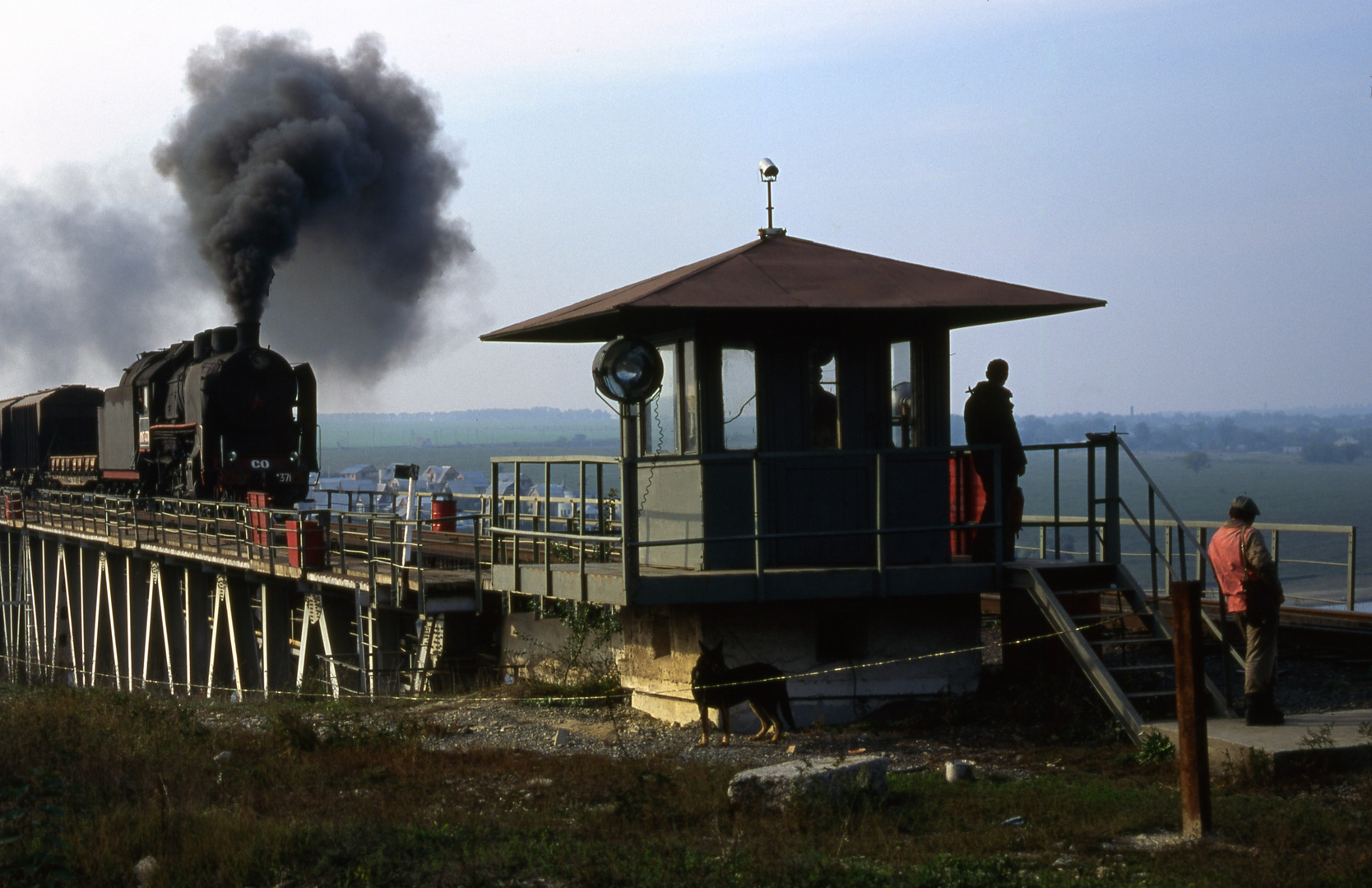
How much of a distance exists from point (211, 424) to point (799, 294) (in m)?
20.2

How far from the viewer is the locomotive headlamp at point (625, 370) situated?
11844 mm

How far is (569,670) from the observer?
586 inches

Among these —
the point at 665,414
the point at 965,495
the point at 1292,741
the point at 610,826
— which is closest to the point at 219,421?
the point at 665,414

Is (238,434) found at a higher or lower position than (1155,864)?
higher

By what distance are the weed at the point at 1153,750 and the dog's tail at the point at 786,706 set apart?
2.87 metres

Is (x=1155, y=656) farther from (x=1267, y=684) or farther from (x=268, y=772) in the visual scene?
(x=268, y=772)

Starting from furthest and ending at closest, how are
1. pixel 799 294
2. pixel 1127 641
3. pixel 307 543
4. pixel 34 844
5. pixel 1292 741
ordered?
pixel 307 543
pixel 799 294
pixel 1127 641
pixel 1292 741
pixel 34 844

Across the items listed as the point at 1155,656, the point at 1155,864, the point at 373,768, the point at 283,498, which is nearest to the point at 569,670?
the point at 373,768

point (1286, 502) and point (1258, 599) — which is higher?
point (1258, 599)

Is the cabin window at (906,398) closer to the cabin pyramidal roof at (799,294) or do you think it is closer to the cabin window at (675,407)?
the cabin pyramidal roof at (799,294)

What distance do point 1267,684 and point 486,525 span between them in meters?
19.4

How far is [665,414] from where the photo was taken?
41.2 ft

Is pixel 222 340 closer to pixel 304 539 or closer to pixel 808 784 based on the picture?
pixel 304 539

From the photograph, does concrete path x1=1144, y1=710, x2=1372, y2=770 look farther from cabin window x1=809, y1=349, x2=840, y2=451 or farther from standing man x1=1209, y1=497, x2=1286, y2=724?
cabin window x1=809, y1=349, x2=840, y2=451
